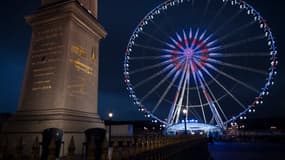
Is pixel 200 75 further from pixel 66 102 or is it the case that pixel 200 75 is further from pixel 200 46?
pixel 66 102

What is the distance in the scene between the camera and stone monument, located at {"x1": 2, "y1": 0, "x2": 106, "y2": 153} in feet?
34.9

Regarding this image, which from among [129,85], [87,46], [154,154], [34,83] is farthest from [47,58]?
[129,85]

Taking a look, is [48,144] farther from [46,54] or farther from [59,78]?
[46,54]

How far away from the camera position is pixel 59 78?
10.9 meters

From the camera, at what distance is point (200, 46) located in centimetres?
3231

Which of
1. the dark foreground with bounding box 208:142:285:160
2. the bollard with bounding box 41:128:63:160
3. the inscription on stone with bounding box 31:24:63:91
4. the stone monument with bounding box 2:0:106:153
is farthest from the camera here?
the dark foreground with bounding box 208:142:285:160

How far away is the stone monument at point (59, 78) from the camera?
10.6m

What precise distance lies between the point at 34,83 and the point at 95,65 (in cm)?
331

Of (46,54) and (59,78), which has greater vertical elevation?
(46,54)

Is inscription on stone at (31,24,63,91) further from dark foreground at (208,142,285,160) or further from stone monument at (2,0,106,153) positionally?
dark foreground at (208,142,285,160)

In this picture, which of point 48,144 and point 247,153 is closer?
point 48,144

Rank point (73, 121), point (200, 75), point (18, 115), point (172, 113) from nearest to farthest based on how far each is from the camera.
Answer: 1. point (73, 121)
2. point (18, 115)
3. point (200, 75)
4. point (172, 113)

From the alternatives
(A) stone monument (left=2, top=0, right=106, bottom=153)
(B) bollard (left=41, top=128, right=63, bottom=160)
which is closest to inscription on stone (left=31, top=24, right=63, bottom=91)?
(A) stone monument (left=2, top=0, right=106, bottom=153)

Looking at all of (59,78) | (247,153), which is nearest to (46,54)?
(59,78)
